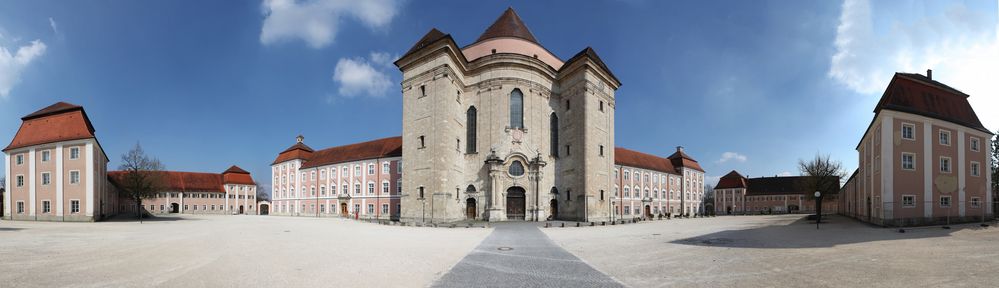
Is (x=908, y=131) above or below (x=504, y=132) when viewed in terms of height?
below

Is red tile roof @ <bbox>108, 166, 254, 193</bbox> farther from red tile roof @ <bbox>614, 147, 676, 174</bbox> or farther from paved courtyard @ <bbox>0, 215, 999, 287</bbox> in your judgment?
red tile roof @ <bbox>614, 147, 676, 174</bbox>

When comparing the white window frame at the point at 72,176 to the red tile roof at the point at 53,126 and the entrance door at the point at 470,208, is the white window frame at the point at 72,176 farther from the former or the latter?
the entrance door at the point at 470,208

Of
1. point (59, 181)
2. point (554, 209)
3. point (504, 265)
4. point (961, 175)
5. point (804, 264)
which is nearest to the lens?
point (804, 264)

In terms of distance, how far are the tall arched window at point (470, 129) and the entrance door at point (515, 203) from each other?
202 inches

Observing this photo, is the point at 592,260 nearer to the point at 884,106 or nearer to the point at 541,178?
the point at 884,106

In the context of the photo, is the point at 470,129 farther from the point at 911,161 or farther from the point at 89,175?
the point at 911,161

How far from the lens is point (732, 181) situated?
89.7m

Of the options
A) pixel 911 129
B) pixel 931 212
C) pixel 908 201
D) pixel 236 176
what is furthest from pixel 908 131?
pixel 236 176

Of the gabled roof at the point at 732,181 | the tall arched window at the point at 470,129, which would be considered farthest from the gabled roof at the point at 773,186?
the tall arched window at the point at 470,129

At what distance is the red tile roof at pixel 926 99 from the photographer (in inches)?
995

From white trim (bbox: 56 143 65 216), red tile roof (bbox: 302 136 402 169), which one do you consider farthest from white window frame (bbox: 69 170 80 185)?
red tile roof (bbox: 302 136 402 169)

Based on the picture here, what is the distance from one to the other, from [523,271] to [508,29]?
36469 mm

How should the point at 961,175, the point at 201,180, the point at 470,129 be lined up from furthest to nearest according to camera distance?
1. the point at 201,180
2. the point at 470,129
3. the point at 961,175

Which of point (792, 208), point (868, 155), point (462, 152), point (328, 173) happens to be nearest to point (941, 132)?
point (868, 155)
